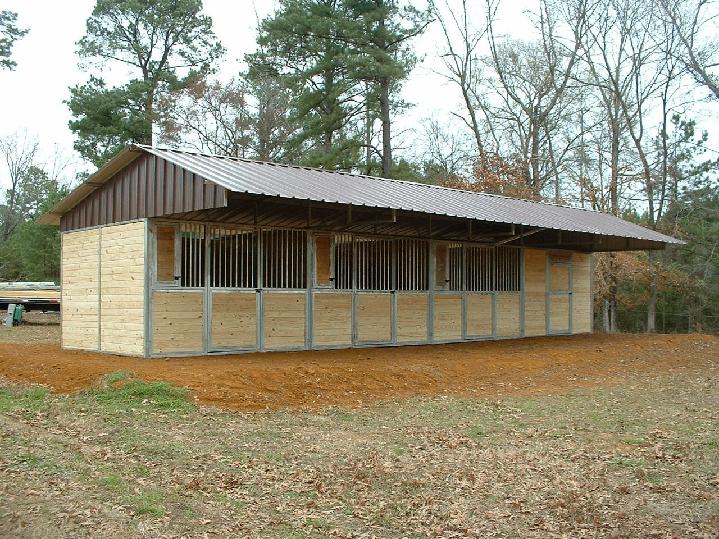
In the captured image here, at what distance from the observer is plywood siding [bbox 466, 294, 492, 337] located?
1603cm

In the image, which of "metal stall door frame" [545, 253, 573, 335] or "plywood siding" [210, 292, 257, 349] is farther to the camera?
"metal stall door frame" [545, 253, 573, 335]

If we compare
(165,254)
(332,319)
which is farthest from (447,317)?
(165,254)

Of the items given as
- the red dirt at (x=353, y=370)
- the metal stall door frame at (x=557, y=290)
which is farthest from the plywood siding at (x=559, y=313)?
the red dirt at (x=353, y=370)

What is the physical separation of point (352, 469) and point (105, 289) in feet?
24.7

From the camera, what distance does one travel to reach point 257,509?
523 cm

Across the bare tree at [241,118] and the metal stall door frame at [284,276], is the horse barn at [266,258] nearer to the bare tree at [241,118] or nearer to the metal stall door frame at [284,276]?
the metal stall door frame at [284,276]

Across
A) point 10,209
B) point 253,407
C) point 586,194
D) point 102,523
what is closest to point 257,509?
point 102,523

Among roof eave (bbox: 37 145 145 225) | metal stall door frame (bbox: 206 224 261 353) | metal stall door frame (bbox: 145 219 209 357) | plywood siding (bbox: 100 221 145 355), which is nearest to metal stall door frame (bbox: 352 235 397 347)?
metal stall door frame (bbox: 206 224 261 353)

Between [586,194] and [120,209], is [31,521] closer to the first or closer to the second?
[120,209]

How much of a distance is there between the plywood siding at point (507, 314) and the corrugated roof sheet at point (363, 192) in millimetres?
1897

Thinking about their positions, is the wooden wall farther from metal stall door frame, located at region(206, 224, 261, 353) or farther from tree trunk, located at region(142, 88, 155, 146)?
tree trunk, located at region(142, 88, 155, 146)

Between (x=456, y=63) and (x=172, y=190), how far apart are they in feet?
67.6

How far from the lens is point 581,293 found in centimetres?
1952

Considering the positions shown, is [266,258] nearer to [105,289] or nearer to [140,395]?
[105,289]
